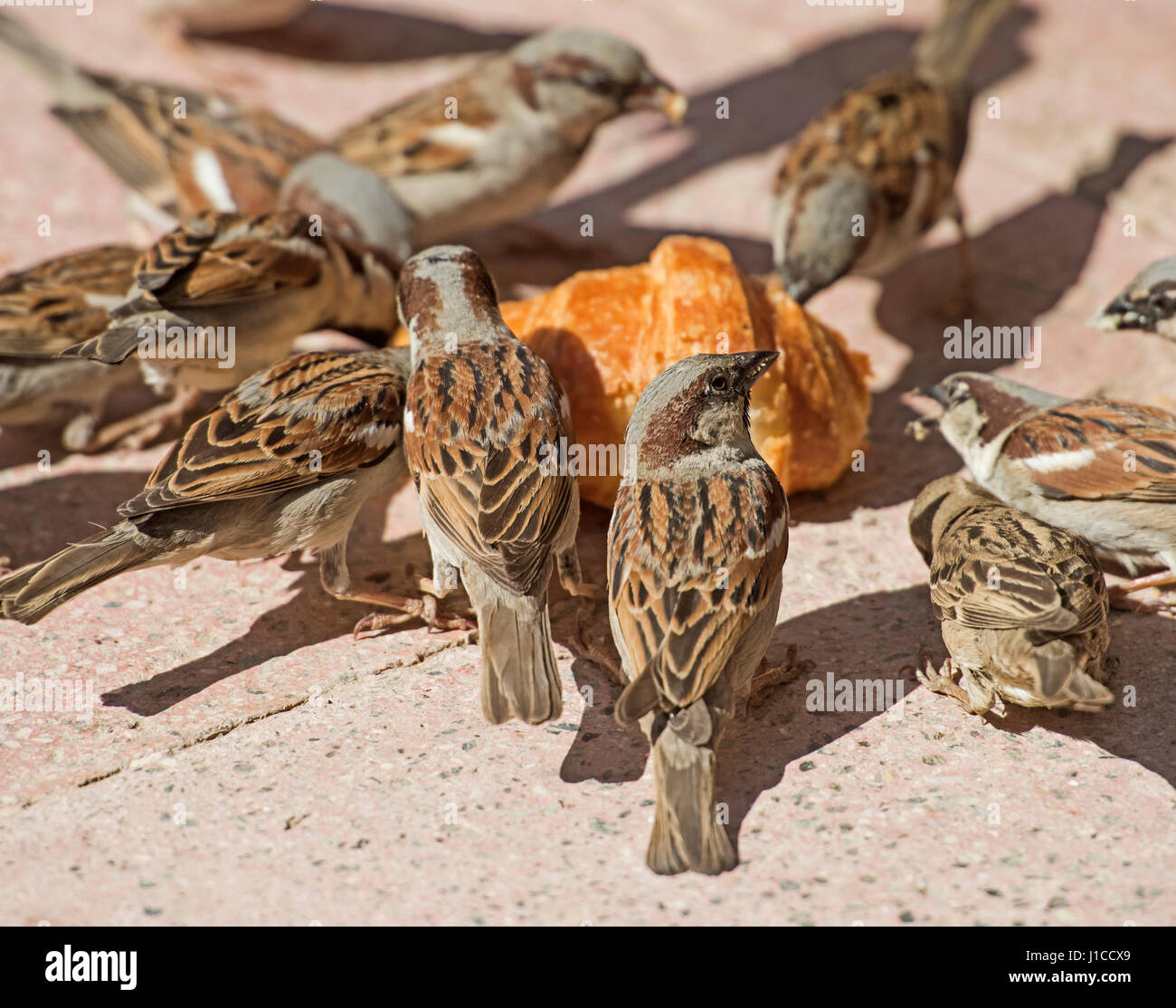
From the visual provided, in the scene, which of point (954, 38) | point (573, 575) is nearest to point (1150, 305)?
point (954, 38)

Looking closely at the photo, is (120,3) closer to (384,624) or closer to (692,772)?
(384,624)

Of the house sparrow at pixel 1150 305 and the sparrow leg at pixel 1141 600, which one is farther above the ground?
the house sparrow at pixel 1150 305

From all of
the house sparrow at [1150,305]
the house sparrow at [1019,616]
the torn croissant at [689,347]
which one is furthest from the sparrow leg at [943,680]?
the house sparrow at [1150,305]

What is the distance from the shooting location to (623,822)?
11.0 ft

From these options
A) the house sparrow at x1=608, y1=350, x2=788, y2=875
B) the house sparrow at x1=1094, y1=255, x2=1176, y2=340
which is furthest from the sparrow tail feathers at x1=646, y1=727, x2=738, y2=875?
the house sparrow at x1=1094, y1=255, x2=1176, y2=340

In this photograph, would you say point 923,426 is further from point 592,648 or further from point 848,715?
point 592,648

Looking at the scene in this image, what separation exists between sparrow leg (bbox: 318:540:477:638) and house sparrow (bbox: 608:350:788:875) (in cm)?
85

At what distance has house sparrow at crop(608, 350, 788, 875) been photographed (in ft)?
10.6

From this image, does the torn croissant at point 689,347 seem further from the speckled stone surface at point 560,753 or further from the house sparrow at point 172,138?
the house sparrow at point 172,138

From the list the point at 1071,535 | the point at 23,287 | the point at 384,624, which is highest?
the point at 23,287

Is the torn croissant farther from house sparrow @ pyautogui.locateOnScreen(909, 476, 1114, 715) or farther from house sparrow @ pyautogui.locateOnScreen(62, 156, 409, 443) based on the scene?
house sparrow @ pyautogui.locateOnScreen(62, 156, 409, 443)

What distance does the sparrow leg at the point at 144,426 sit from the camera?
552 cm

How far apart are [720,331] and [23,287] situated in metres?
3.02
